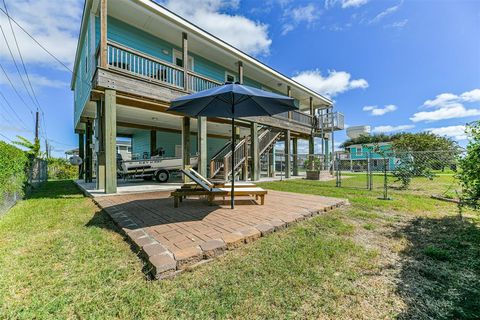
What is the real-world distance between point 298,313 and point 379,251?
1722mm

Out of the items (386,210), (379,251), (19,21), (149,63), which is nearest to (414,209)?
(386,210)

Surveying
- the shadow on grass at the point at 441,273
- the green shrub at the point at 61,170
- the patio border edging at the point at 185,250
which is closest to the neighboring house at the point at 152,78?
the patio border edging at the point at 185,250

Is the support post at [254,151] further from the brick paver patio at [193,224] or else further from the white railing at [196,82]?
the brick paver patio at [193,224]

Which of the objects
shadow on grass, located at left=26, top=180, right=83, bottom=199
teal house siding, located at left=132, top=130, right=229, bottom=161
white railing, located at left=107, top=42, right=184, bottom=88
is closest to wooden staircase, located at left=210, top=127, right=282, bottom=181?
white railing, located at left=107, top=42, right=184, bottom=88

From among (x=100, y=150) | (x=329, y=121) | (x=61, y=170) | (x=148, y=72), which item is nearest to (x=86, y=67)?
(x=148, y=72)

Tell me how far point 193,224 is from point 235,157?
7021 millimetres

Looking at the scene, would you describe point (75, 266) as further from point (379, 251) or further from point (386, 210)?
point (386, 210)

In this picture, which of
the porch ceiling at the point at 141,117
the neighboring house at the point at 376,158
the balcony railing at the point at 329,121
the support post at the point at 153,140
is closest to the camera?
the neighboring house at the point at 376,158

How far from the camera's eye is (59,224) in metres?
3.58

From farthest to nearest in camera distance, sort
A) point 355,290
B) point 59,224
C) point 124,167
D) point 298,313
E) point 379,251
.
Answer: point 124,167 < point 59,224 < point 379,251 < point 355,290 < point 298,313

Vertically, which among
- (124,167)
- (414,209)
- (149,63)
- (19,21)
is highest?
(19,21)

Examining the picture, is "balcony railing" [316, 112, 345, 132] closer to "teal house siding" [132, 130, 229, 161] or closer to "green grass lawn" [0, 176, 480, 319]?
"teal house siding" [132, 130, 229, 161]

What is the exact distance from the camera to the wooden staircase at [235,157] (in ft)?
31.5

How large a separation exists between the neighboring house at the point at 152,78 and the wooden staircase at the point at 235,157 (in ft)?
0.17
